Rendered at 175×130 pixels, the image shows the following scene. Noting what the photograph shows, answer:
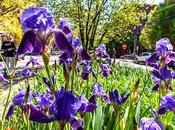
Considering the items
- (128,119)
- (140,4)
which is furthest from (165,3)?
(128,119)

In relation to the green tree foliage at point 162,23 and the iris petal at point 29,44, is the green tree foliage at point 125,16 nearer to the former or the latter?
the iris petal at point 29,44

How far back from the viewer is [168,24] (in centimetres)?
4644

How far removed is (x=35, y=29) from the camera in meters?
1.38

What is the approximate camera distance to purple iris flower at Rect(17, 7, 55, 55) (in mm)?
1326

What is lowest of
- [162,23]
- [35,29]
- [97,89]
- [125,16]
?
[97,89]

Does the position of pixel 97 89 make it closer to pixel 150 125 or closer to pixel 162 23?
pixel 150 125

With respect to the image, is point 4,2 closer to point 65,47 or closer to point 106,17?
point 106,17

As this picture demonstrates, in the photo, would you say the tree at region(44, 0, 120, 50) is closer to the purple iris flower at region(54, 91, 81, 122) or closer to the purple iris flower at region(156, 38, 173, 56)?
the purple iris flower at region(156, 38, 173, 56)

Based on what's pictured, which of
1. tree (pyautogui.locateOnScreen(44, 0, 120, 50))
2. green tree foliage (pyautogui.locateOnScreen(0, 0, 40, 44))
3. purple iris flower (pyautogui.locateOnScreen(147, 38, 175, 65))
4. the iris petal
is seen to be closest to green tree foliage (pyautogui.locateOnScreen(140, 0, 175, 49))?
tree (pyautogui.locateOnScreen(44, 0, 120, 50))

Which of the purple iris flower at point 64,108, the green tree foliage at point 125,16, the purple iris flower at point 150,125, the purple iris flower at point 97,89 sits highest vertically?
the green tree foliage at point 125,16

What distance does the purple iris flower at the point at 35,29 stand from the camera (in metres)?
1.33

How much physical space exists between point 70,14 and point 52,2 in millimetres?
1233

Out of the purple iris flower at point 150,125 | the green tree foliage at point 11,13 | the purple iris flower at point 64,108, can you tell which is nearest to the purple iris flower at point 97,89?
the purple iris flower at point 150,125

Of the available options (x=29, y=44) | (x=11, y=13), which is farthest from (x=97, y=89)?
(x=11, y=13)
